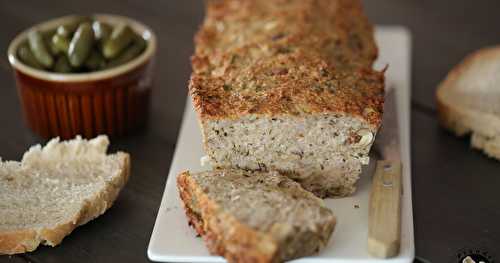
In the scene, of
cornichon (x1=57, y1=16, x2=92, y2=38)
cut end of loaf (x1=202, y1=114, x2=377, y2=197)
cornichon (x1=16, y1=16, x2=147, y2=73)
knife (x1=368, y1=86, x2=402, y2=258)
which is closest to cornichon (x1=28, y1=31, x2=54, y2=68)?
cornichon (x1=16, y1=16, x2=147, y2=73)

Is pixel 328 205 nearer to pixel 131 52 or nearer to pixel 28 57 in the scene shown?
pixel 131 52

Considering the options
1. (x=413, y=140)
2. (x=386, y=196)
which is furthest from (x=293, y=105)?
(x=413, y=140)

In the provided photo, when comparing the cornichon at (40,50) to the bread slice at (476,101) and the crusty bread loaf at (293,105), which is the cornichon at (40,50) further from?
the bread slice at (476,101)

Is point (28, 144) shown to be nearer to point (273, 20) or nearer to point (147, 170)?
point (147, 170)

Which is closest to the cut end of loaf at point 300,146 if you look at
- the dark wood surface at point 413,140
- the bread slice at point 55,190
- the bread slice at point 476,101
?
the dark wood surface at point 413,140

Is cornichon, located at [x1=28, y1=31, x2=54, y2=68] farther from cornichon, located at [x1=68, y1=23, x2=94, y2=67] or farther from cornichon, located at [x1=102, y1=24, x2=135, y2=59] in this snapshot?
cornichon, located at [x1=102, y1=24, x2=135, y2=59]

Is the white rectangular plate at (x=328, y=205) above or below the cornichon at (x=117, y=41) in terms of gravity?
below

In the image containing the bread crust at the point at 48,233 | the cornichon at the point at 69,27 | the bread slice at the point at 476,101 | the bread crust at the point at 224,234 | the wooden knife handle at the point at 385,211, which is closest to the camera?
the bread crust at the point at 224,234
